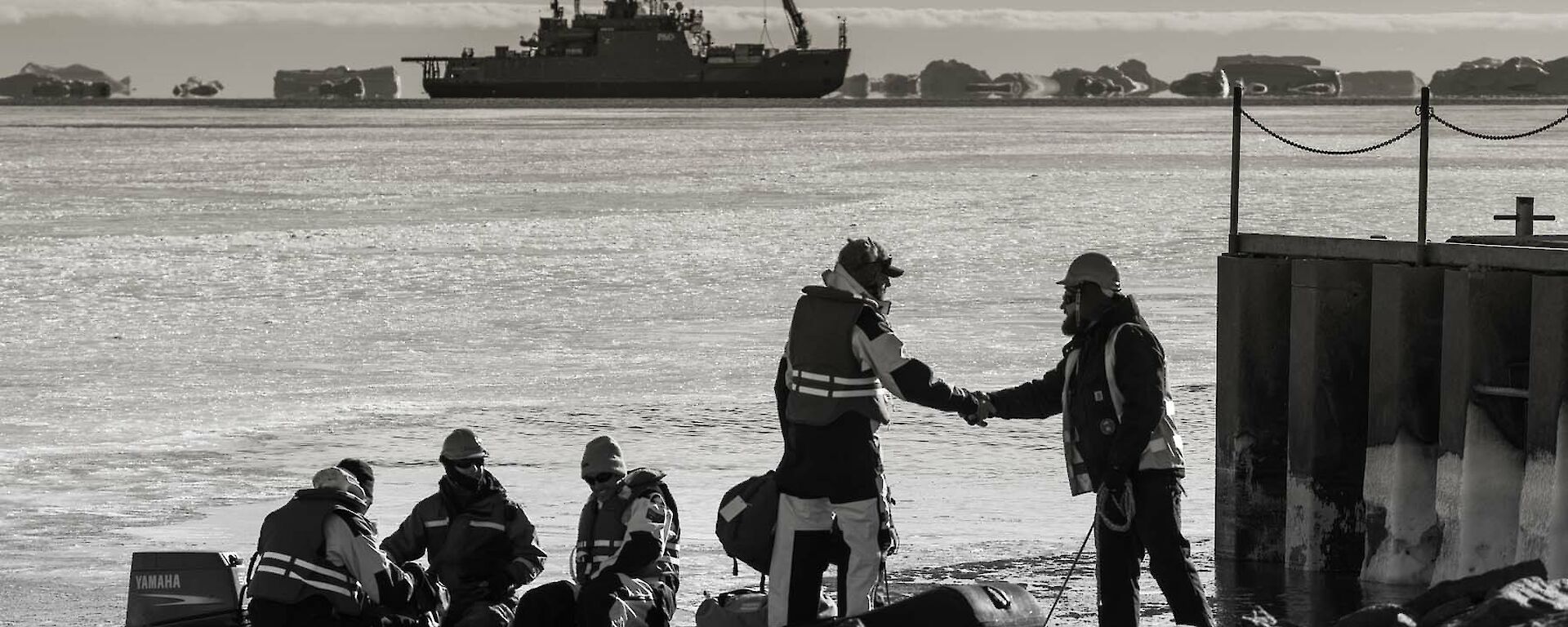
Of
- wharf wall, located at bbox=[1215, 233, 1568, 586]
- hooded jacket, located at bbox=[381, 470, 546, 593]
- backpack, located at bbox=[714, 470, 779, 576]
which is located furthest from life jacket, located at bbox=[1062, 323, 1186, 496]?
wharf wall, located at bbox=[1215, 233, 1568, 586]

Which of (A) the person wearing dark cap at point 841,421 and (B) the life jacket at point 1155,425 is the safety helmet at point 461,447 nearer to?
(A) the person wearing dark cap at point 841,421

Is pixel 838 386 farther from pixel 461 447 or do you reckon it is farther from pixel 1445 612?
pixel 1445 612

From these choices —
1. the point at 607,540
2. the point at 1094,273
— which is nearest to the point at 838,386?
the point at 1094,273

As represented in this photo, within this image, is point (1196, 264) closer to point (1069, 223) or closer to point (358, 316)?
point (1069, 223)

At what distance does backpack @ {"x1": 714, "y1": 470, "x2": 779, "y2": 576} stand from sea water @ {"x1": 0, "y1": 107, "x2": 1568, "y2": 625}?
1.59 metres

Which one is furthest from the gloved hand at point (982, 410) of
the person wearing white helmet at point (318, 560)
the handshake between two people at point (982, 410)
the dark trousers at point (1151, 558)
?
the person wearing white helmet at point (318, 560)

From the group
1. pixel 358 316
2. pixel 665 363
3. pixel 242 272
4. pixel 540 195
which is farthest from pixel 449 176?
pixel 665 363

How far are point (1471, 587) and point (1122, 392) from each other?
136 centimetres

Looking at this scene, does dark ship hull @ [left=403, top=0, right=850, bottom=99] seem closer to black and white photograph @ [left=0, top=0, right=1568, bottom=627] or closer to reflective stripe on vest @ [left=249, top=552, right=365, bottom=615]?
black and white photograph @ [left=0, top=0, right=1568, bottom=627]

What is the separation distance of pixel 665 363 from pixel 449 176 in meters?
31.0

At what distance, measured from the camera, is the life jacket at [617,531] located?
254 inches

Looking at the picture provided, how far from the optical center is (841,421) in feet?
19.7

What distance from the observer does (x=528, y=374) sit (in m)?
14.3

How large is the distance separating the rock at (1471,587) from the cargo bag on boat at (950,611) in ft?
4.43
